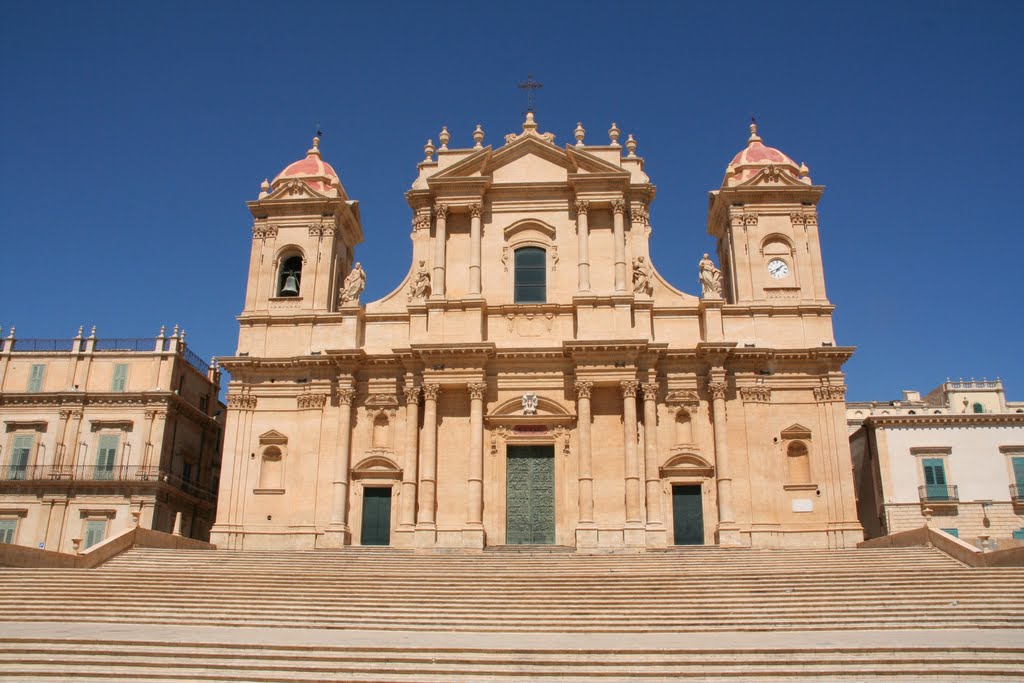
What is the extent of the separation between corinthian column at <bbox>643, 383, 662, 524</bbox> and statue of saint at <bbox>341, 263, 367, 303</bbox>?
1045 centimetres

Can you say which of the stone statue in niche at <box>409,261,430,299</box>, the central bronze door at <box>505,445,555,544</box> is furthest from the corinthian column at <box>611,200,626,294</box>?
the stone statue in niche at <box>409,261,430,299</box>

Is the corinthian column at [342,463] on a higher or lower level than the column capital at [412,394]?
lower

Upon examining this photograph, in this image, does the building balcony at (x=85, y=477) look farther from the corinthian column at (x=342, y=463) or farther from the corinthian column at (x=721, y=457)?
the corinthian column at (x=721, y=457)

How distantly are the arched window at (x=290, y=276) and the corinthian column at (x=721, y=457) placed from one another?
49.6 feet

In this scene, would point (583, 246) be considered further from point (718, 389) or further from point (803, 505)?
point (803, 505)

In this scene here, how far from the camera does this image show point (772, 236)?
103ft

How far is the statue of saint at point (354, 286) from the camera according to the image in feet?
102

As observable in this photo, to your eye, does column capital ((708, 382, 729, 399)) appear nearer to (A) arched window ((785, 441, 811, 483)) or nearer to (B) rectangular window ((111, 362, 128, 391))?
(A) arched window ((785, 441, 811, 483))

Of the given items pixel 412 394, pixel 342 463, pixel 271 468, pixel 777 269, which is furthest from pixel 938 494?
pixel 271 468

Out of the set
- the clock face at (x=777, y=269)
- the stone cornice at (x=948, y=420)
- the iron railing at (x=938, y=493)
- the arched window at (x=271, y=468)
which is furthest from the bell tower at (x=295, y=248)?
the iron railing at (x=938, y=493)

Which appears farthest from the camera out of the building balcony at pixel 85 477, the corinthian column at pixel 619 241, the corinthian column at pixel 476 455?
the building balcony at pixel 85 477

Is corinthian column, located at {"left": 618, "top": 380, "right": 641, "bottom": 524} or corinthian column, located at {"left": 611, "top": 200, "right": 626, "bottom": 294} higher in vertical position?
corinthian column, located at {"left": 611, "top": 200, "right": 626, "bottom": 294}

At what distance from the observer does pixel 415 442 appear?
94.6ft

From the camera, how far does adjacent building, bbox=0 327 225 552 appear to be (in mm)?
35062
